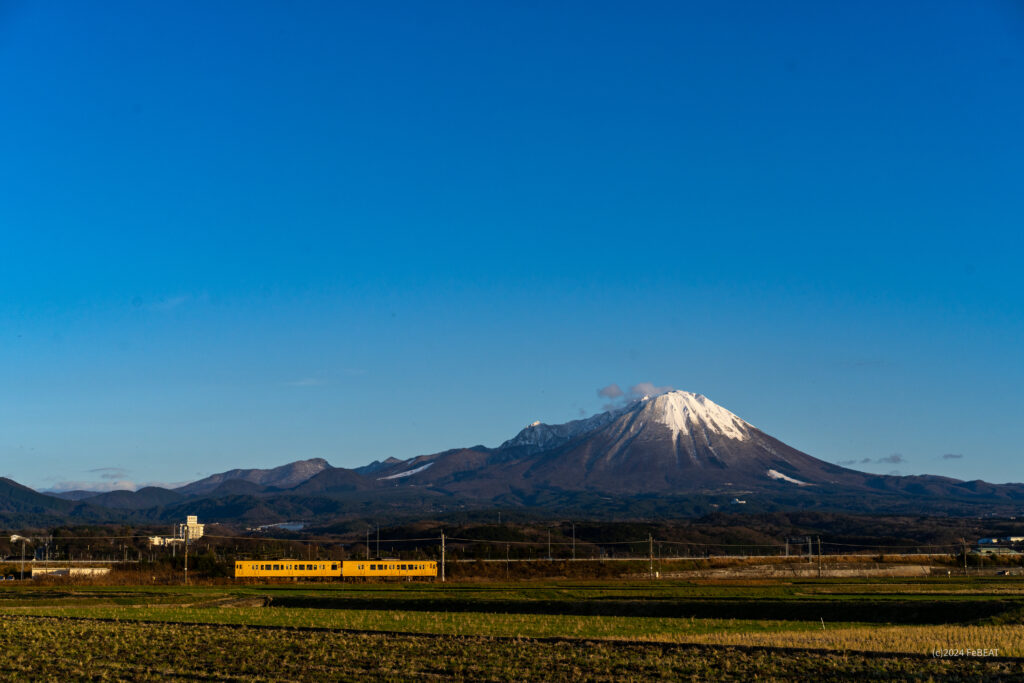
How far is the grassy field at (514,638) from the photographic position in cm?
2366

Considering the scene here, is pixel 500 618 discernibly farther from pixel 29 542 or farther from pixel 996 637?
pixel 29 542

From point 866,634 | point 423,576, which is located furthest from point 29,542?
point 866,634

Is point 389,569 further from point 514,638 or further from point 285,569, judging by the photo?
point 514,638

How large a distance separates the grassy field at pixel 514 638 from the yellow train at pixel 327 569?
31.3m

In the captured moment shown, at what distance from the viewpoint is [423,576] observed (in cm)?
8912

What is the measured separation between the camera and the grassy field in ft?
77.6

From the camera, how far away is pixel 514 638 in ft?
102

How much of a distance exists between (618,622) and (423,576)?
174ft

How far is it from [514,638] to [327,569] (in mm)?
60369

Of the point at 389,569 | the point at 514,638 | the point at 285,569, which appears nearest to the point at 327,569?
the point at 285,569

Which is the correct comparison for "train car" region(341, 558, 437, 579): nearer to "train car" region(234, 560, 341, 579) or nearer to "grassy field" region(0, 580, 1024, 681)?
"train car" region(234, 560, 341, 579)

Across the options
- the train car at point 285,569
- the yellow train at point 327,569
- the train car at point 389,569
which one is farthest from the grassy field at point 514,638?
the train car at point 389,569

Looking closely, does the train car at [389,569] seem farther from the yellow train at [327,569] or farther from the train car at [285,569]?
the train car at [285,569]

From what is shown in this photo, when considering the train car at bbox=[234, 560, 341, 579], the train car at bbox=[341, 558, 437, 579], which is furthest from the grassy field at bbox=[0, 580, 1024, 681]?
the train car at bbox=[341, 558, 437, 579]
